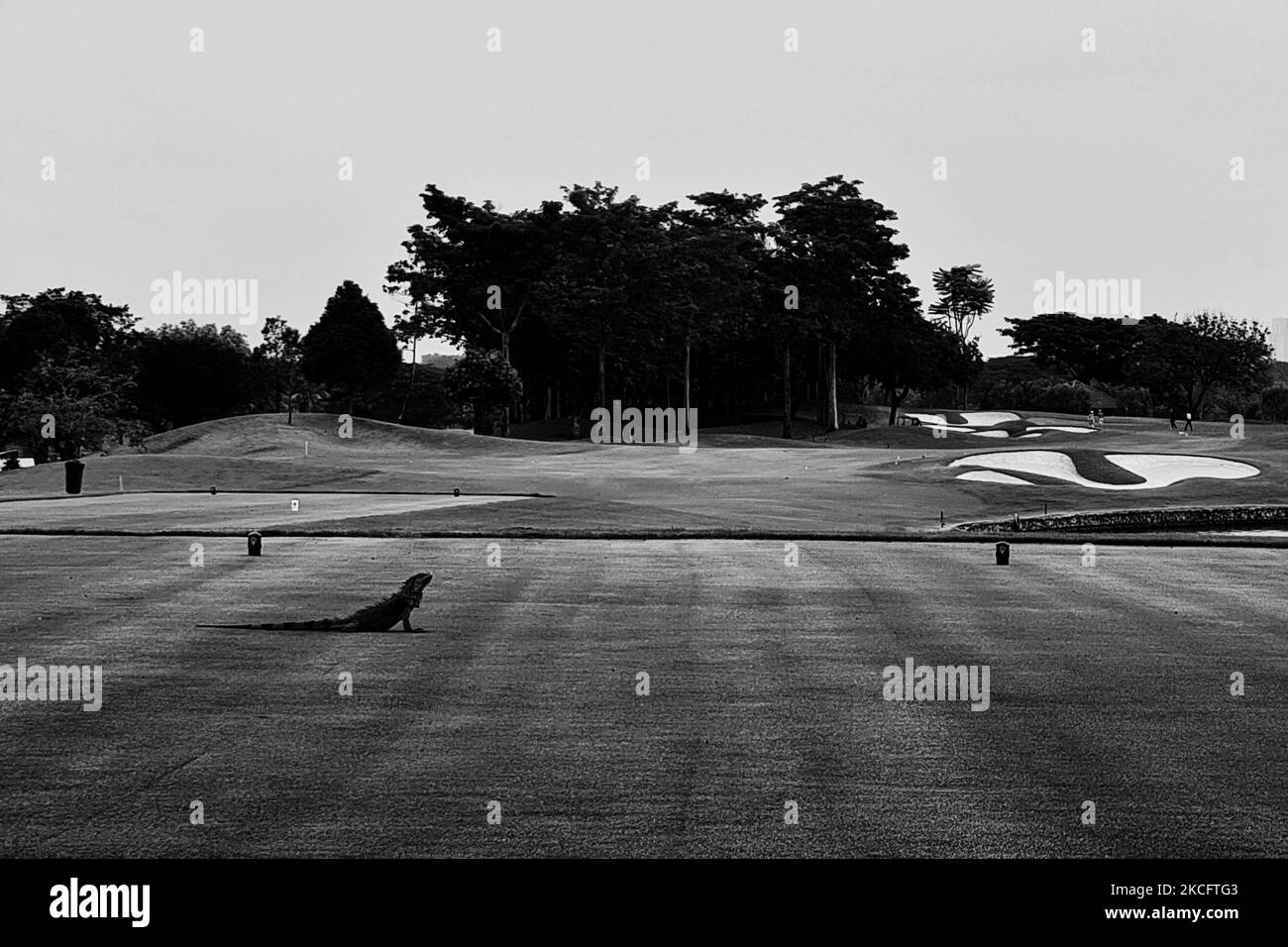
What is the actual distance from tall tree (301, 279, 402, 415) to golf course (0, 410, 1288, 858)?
3601 inches

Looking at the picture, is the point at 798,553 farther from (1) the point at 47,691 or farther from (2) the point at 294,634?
(1) the point at 47,691

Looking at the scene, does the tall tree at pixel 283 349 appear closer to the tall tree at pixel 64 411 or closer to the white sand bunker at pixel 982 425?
the tall tree at pixel 64 411

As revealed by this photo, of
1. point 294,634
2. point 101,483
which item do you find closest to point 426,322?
point 101,483

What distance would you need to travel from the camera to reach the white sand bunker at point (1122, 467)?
58.5 meters

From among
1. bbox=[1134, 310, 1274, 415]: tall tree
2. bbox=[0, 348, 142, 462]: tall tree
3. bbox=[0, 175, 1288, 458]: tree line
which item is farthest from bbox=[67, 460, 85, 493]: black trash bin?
bbox=[1134, 310, 1274, 415]: tall tree

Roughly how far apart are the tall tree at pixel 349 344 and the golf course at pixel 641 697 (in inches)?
3601

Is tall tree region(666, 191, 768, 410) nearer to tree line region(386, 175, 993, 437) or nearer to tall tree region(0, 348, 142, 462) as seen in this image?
tree line region(386, 175, 993, 437)

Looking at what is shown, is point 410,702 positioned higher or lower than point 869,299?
lower

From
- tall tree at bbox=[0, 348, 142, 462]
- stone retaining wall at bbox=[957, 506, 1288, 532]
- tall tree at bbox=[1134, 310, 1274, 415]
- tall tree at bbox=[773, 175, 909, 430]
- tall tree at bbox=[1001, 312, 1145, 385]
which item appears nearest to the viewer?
stone retaining wall at bbox=[957, 506, 1288, 532]

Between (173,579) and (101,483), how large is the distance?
3689 centimetres

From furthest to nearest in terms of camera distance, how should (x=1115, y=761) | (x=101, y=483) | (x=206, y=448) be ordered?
(x=206, y=448)
(x=101, y=483)
(x=1115, y=761)

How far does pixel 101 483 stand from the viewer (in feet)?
185

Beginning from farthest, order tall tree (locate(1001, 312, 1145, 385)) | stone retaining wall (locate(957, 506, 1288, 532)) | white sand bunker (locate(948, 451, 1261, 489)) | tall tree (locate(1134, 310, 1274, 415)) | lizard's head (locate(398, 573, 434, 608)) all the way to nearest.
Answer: tall tree (locate(1001, 312, 1145, 385)), tall tree (locate(1134, 310, 1274, 415)), white sand bunker (locate(948, 451, 1261, 489)), stone retaining wall (locate(957, 506, 1288, 532)), lizard's head (locate(398, 573, 434, 608))

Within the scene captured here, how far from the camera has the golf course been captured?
9977 mm
